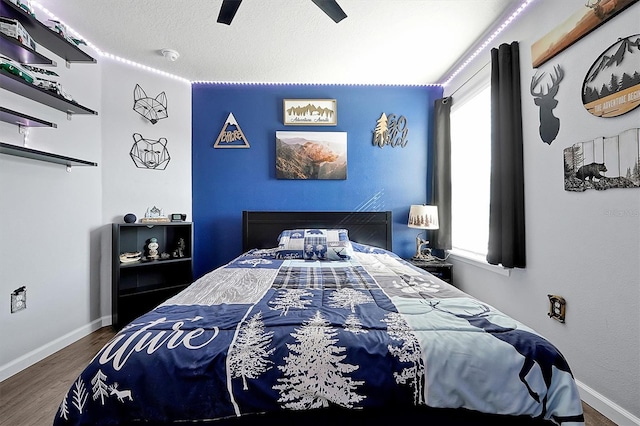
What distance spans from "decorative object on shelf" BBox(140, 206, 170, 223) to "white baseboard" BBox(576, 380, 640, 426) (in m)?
3.58

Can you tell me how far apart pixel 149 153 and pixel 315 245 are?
2071 millimetres

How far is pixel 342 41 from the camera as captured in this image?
2.51 meters

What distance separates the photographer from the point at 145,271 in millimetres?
3045

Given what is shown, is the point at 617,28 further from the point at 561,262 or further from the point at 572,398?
the point at 572,398

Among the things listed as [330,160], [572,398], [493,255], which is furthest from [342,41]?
[572,398]

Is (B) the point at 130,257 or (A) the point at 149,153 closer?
(B) the point at 130,257

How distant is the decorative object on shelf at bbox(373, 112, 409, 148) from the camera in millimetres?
3330

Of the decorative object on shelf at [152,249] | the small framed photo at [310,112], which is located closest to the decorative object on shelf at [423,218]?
the small framed photo at [310,112]

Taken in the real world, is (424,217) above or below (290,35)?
below

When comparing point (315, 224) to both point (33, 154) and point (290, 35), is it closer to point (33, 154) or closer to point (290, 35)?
point (290, 35)

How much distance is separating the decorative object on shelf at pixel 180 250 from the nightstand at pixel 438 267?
249cm

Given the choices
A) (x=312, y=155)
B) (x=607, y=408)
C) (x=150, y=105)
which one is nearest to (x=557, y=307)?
(x=607, y=408)

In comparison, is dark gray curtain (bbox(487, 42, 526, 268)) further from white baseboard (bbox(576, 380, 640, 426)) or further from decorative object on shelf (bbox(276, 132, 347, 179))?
decorative object on shelf (bbox(276, 132, 347, 179))

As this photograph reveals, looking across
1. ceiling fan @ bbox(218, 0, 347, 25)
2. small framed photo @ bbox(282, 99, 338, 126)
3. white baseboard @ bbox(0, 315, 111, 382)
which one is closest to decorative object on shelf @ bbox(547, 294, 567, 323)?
ceiling fan @ bbox(218, 0, 347, 25)
